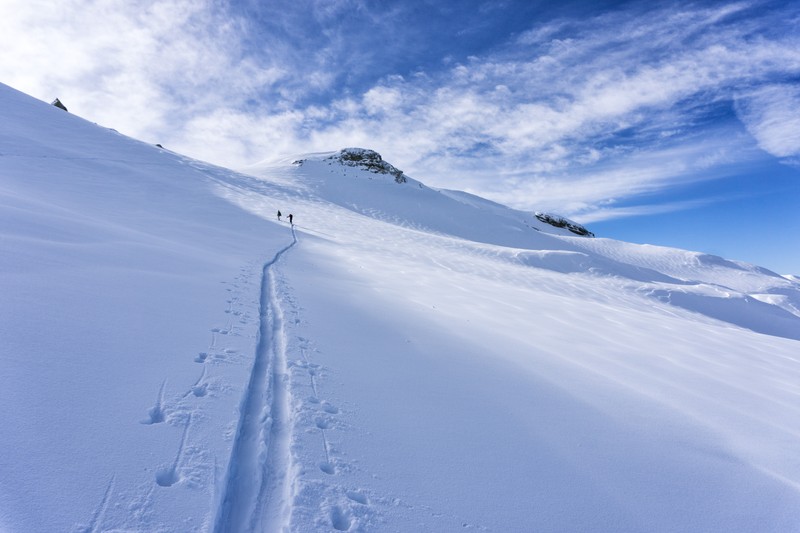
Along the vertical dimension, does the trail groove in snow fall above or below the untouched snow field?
below

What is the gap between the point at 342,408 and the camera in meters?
3.33

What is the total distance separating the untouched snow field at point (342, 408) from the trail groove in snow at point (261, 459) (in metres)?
0.02

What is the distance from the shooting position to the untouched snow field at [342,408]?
2213 millimetres

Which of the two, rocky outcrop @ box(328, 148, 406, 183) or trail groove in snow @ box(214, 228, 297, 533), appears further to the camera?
rocky outcrop @ box(328, 148, 406, 183)

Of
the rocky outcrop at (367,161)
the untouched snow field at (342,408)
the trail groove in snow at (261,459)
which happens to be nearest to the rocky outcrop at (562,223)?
the rocky outcrop at (367,161)

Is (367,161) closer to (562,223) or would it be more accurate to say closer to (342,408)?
(562,223)

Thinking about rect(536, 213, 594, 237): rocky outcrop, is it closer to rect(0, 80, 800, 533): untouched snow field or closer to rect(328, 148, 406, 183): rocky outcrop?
rect(328, 148, 406, 183): rocky outcrop

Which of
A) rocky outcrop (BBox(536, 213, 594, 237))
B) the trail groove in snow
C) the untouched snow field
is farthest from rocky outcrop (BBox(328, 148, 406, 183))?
the trail groove in snow

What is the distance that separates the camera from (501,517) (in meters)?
2.37

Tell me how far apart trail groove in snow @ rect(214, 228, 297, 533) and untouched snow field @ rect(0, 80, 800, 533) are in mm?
15

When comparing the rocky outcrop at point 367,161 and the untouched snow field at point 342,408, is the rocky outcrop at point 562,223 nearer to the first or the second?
the rocky outcrop at point 367,161

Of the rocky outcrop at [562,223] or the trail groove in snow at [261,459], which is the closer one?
the trail groove in snow at [261,459]

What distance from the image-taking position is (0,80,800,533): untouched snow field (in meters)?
2.21

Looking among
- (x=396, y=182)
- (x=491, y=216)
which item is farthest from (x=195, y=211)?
(x=396, y=182)
